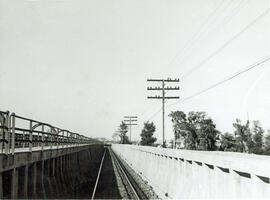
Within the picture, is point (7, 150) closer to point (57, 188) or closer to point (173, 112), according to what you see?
point (57, 188)

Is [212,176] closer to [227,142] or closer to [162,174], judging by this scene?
[162,174]

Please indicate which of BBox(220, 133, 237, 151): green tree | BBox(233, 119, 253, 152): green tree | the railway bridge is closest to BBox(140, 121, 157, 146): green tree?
BBox(220, 133, 237, 151): green tree

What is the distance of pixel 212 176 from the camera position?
10.0 metres

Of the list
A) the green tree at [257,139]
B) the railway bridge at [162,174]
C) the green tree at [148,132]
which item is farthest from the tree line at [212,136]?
the railway bridge at [162,174]

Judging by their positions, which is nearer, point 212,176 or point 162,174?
point 212,176

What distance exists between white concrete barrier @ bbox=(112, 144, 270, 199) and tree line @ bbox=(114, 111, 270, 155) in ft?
192

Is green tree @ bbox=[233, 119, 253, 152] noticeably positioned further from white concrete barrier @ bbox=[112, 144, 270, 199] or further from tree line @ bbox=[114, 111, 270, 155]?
white concrete barrier @ bbox=[112, 144, 270, 199]

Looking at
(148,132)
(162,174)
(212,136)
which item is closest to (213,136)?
(212,136)

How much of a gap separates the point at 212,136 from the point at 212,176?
7965 cm

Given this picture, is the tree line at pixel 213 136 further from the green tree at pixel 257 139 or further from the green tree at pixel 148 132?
the green tree at pixel 148 132

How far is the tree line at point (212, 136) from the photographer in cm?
7881

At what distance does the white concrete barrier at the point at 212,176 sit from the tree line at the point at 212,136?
58.5m

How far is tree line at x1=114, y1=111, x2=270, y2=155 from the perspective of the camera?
3103 inches

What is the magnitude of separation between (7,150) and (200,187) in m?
5.86
